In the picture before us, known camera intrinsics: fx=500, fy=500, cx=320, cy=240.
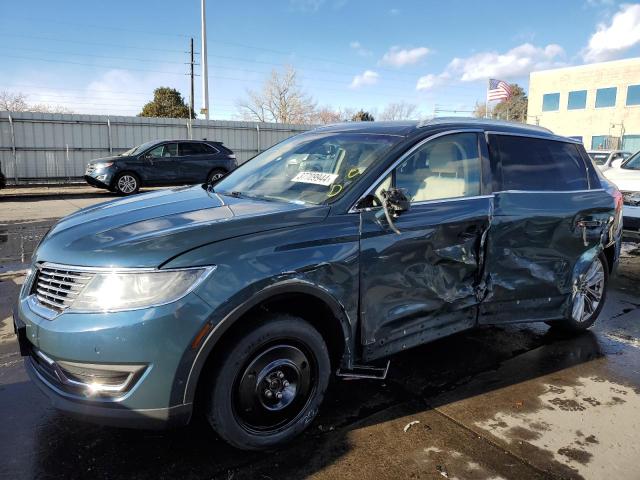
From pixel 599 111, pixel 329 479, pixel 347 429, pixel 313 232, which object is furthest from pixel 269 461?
pixel 599 111

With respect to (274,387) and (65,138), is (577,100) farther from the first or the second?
(274,387)

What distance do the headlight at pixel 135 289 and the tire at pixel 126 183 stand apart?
45.0ft

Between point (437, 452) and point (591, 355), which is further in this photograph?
point (591, 355)

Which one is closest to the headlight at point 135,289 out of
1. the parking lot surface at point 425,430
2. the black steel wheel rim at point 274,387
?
the black steel wheel rim at point 274,387

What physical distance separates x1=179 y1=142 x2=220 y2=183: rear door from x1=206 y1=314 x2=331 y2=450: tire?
14.1 m

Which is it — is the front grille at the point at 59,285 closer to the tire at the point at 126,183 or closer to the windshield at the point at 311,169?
the windshield at the point at 311,169

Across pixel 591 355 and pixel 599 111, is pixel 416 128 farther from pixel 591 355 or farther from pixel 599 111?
pixel 599 111

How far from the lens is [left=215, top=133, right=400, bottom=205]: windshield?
121 inches

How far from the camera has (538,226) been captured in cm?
378

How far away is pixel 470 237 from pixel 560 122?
4744 cm

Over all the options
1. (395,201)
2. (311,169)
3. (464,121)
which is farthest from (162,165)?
(395,201)

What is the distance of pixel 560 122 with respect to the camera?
44.8 m

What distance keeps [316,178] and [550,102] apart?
49.0 meters

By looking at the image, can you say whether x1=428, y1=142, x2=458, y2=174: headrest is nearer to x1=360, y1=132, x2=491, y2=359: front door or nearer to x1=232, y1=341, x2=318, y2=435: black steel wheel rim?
x1=360, y1=132, x2=491, y2=359: front door
